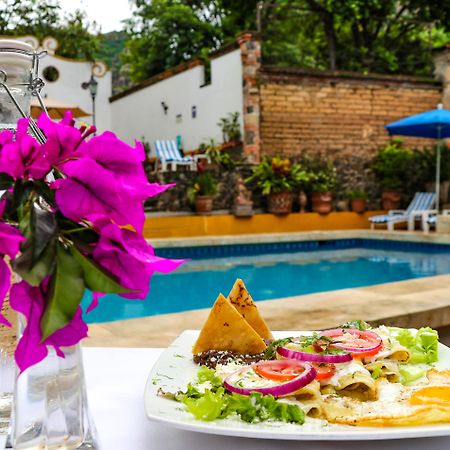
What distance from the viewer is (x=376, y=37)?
16.6 meters

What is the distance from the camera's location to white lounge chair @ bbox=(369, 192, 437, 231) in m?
11.2

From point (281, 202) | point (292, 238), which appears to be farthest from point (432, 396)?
point (281, 202)

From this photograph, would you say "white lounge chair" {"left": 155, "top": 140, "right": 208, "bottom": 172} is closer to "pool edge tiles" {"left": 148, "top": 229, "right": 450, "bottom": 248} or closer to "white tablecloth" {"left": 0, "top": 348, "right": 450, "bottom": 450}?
"pool edge tiles" {"left": 148, "top": 229, "right": 450, "bottom": 248}

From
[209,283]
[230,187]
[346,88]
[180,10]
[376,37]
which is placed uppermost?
[180,10]

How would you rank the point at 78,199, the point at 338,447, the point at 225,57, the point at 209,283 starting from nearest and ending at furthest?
the point at 78,199 < the point at 338,447 < the point at 209,283 < the point at 225,57

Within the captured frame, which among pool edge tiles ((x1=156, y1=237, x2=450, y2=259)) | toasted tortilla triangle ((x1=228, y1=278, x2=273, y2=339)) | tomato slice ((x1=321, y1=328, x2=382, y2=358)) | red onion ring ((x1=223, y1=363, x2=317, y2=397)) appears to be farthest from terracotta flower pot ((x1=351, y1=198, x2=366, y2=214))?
red onion ring ((x1=223, y1=363, x2=317, y2=397))

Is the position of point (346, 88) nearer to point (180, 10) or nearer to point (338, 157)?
point (338, 157)

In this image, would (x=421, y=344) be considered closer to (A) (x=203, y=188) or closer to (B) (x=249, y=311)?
(B) (x=249, y=311)

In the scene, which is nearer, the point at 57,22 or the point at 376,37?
the point at 376,37

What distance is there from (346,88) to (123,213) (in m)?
13.0

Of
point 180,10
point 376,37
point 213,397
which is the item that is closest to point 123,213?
point 213,397

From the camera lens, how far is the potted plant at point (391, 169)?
41.9 feet

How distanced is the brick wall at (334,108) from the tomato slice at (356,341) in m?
11.4

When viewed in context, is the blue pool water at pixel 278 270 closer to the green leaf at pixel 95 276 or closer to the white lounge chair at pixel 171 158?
the white lounge chair at pixel 171 158
